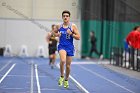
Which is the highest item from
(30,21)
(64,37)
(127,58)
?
(30,21)

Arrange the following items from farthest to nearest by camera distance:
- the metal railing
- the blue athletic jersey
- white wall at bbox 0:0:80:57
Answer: the metal railing → white wall at bbox 0:0:80:57 → the blue athletic jersey

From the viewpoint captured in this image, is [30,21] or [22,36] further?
[22,36]

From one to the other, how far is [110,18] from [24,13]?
46.0 feet

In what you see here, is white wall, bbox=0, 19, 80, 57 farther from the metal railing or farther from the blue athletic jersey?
the blue athletic jersey

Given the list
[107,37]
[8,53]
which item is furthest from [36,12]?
[107,37]

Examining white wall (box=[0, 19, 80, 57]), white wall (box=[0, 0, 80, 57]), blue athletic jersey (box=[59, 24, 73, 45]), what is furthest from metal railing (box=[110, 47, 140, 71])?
blue athletic jersey (box=[59, 24, 73, 45])

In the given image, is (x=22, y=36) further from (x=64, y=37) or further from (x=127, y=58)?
(x=64, y=37)

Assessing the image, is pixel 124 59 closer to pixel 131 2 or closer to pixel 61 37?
pixel 131 2

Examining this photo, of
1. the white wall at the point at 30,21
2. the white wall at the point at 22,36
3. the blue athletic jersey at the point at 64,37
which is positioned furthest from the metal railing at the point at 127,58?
the blue athletic jersey at the point at 64,37

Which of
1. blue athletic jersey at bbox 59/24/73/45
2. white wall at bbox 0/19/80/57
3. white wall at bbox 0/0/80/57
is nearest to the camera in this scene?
blue athletic jersey at bbox 59/24/73/45

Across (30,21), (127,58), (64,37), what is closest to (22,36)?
(30,21)

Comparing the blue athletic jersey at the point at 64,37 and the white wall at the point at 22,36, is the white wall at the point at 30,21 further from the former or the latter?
the blue athletic jersey at the point at 64,37

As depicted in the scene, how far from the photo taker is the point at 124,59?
74.9ft

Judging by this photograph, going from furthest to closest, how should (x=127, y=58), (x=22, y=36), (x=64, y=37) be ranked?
(x=22, y=36)
(x=127, y=58)
(x=64, y=37)
